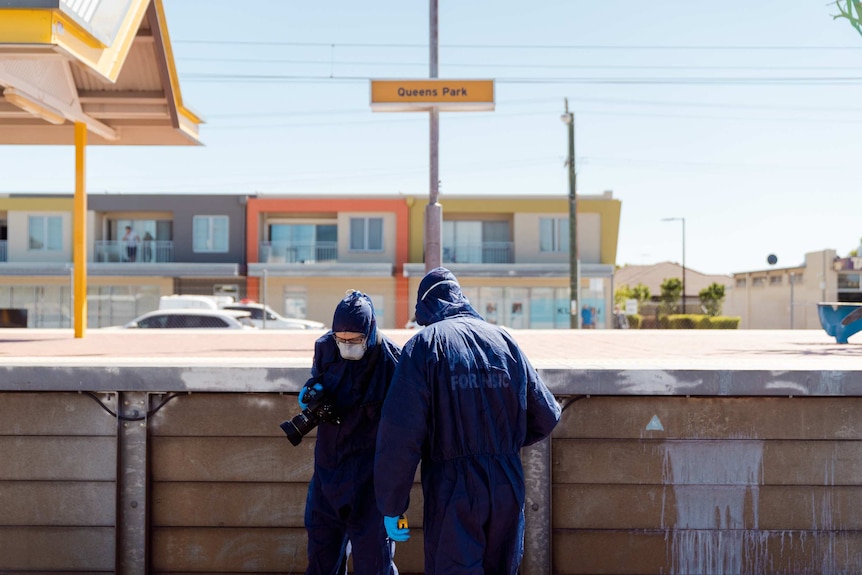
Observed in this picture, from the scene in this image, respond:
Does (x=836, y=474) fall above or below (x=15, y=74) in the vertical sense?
below

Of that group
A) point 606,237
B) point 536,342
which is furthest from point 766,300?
point 536,342

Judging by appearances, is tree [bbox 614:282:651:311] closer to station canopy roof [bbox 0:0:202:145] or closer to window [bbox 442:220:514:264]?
window [bbox 442:220:514:264]

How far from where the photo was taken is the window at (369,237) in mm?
33500

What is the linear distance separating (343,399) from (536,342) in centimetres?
592

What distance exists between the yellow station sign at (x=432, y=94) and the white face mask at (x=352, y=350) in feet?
20.5

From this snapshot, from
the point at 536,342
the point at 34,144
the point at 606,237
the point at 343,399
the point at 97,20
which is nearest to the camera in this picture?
the point at 343,399

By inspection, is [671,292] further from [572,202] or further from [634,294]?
[572,202]

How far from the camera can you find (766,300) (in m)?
43.2

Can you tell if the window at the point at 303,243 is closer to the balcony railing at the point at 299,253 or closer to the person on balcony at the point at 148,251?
the balcony railing at the point at 299,253

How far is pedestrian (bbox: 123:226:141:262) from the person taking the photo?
3297 centimetres

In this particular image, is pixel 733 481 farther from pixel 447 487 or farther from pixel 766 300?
pixel 766 300

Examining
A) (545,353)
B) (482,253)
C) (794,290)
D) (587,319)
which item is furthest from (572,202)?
(794,290)

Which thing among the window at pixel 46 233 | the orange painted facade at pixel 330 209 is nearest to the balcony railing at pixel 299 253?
the orange painted facade at pixel 330 209

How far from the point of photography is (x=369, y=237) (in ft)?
110
